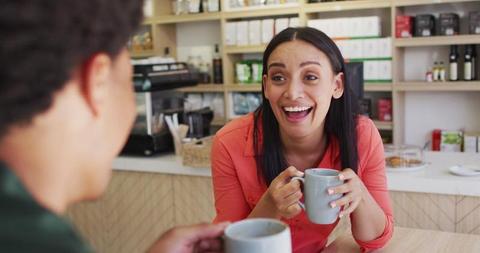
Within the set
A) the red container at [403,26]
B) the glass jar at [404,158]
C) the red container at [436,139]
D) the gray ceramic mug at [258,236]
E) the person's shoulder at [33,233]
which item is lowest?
the red container at [436,139]

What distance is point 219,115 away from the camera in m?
5.07

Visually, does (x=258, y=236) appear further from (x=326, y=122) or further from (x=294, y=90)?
(x=326, y=122)

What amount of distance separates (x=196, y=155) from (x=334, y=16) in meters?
2.36

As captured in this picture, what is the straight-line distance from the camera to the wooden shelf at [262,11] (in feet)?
14.6

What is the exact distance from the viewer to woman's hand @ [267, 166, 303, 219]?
4.22ft

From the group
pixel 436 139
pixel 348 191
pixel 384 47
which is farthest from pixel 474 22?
pixel 348 191

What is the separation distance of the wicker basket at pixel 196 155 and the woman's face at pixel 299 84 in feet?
4.15

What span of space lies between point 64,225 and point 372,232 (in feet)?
3.64

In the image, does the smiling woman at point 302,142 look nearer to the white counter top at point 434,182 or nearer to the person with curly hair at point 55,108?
the white counter top at point 434,182

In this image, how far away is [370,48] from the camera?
4.22 metres

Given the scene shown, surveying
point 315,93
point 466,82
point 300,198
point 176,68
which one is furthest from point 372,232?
point 466,82

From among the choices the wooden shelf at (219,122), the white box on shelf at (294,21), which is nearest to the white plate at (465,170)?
the white box on shelf at (294,21)

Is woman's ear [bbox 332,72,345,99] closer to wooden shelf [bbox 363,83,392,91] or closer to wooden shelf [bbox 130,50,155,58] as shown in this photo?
wooden shelf [bbox 363,83,392,91]

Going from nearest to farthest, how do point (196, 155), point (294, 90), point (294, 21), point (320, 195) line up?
point (320, 195), point (294, 90), point (196, 155), point (294, 21)
